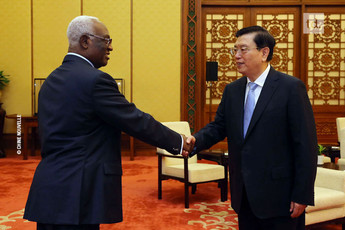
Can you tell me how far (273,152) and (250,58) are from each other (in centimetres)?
51

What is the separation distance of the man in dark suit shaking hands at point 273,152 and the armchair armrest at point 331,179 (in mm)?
1536

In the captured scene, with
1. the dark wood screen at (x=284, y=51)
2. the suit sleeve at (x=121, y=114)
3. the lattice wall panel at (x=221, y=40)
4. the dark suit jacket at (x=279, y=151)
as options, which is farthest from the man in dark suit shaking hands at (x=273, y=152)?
the lattice wall panel at (x=221, y=40)

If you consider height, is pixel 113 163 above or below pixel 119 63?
below

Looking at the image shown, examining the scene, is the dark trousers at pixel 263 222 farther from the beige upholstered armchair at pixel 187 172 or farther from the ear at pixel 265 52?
the beige upholstered armchair at pixel 187 172

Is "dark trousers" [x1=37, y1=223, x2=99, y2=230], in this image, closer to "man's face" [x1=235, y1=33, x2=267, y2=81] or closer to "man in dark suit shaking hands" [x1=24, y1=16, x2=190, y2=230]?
"man in dark suit shaking hands" [x1=24, y1=16, x2=190, y2=230]

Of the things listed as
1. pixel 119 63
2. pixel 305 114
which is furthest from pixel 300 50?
pixel 305 114

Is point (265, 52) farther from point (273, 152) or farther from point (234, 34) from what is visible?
point (234, 34)

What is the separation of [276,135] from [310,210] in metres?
1.53

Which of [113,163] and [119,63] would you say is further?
[119,63]

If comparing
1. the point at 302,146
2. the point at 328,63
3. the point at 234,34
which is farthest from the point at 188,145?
the point at 328,63

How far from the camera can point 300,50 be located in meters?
7.80

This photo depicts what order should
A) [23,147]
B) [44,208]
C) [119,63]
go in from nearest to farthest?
[44,208] → [23,147] → [119,63]

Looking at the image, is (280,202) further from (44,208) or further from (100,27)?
(100,27)

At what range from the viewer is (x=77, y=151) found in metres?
1.71
